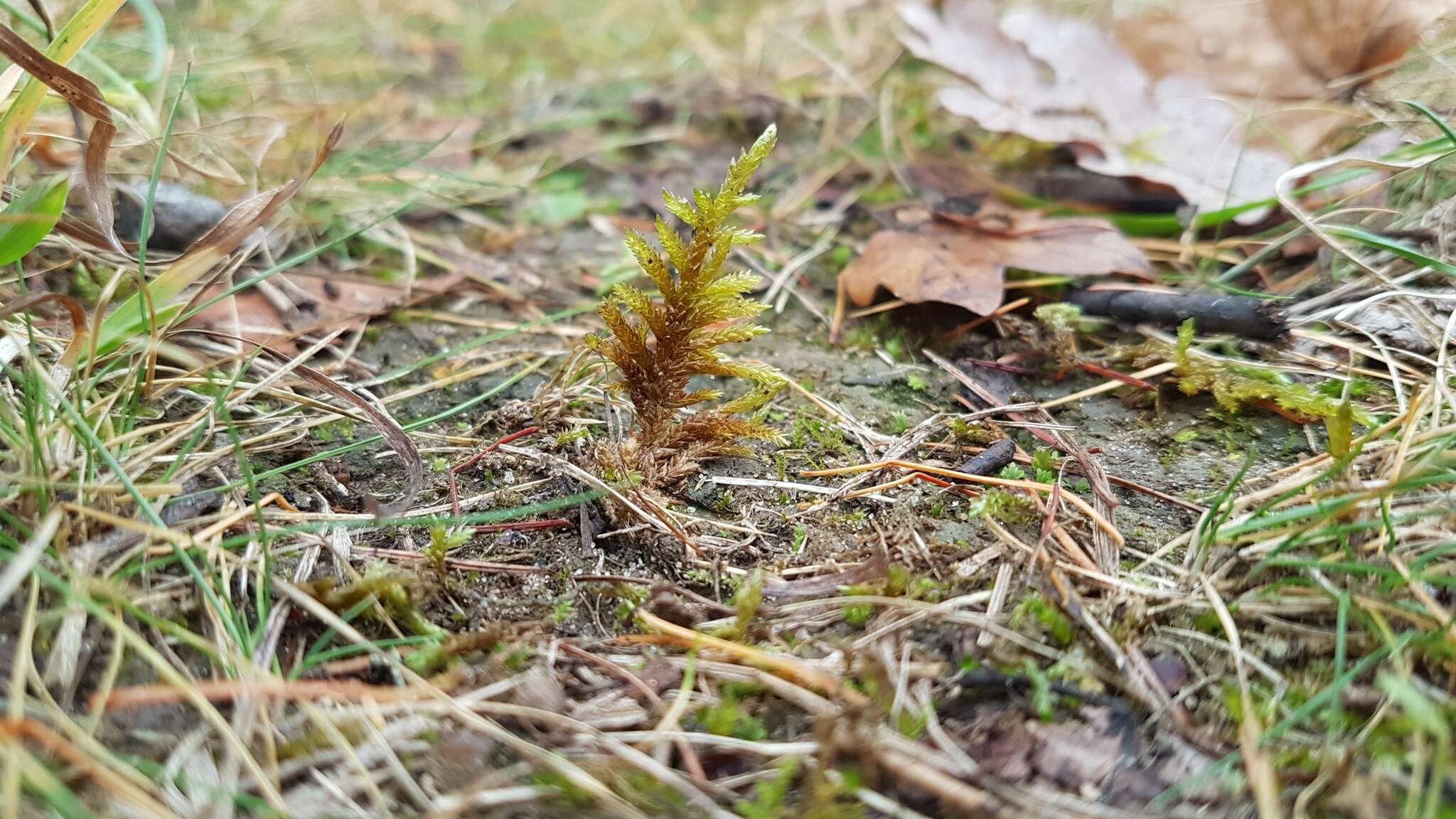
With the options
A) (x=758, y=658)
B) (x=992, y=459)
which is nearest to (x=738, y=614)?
(x=758, y=658)

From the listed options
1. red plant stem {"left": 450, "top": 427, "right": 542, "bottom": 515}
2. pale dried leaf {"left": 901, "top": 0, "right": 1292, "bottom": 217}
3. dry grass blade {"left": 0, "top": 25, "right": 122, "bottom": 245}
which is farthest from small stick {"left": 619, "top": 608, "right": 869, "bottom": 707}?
pale dried leaf {"left": 901, "top": 0, "right": 1292, "bottom": 217}

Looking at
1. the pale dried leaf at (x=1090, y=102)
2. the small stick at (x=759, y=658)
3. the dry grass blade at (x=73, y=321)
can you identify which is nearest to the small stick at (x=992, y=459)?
the small stick at (x=759, y=658)

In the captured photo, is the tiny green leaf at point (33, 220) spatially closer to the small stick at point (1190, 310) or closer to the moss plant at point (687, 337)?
the moss plant at point (687, 337)

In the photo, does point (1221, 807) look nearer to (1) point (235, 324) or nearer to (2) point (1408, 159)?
(2) point (1408, 159)

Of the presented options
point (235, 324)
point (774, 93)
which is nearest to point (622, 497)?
point (235, 324)

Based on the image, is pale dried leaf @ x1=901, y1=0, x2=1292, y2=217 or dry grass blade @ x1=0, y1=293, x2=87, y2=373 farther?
pale dried leaf @ x1=901, y1=0, x2=1292, y2=217

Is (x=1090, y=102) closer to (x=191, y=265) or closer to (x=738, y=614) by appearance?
(x=738, y=614)

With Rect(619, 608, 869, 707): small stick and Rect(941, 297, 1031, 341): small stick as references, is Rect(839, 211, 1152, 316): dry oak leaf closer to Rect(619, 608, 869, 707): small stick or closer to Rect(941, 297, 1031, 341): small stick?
Rect(941, 297, 1031, 341): small stick
